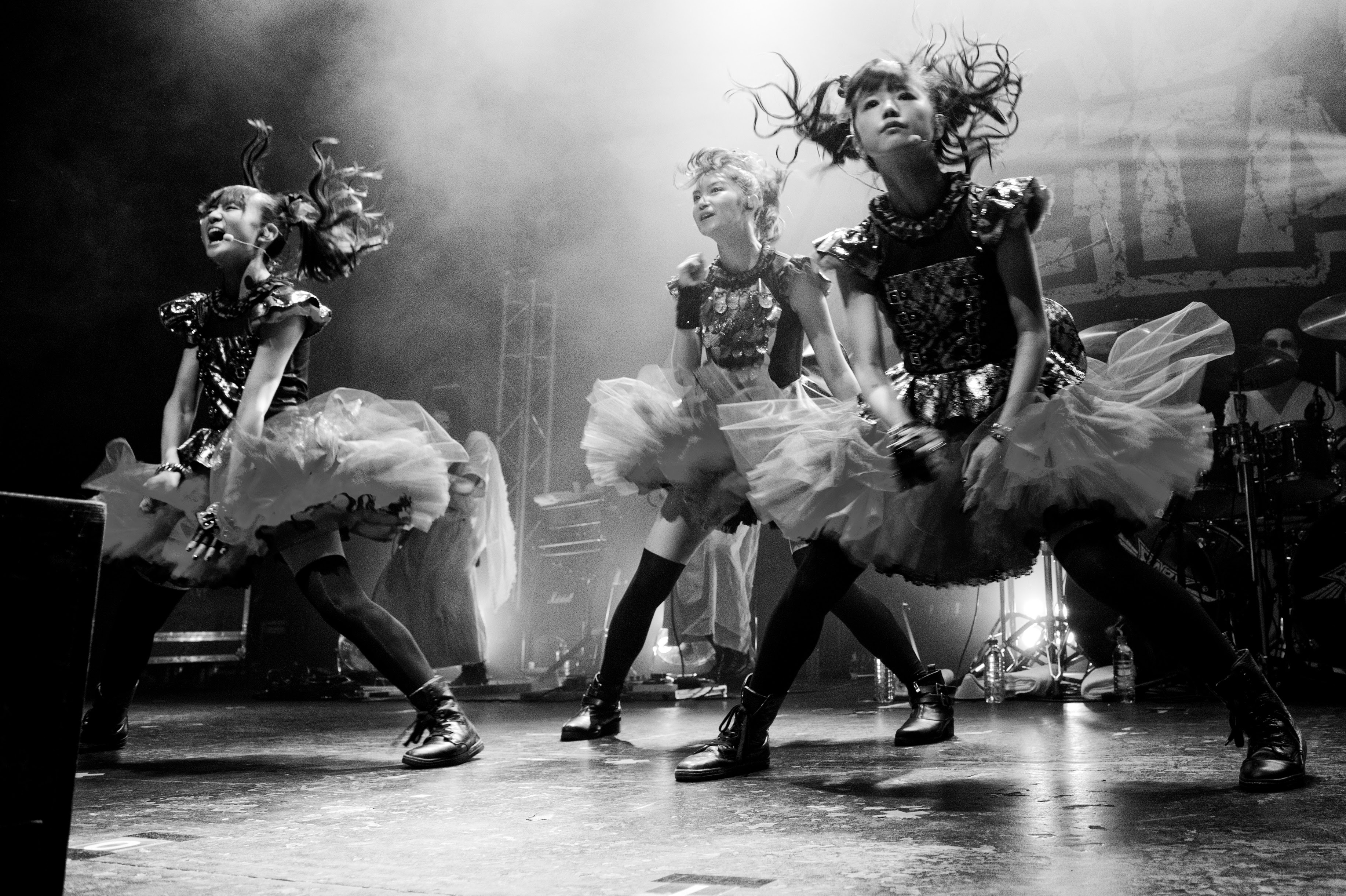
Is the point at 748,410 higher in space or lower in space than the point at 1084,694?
higher

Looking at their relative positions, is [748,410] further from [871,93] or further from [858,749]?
[858,749]

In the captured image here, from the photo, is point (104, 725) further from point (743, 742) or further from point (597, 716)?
point (743, 742)

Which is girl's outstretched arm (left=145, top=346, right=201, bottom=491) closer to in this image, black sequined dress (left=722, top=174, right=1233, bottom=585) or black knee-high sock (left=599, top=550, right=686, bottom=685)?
black knee-high sock (left=599, top=550, right=686, bottom=685)

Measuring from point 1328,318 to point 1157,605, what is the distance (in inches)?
170

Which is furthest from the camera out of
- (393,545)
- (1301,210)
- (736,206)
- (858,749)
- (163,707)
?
(393,545)

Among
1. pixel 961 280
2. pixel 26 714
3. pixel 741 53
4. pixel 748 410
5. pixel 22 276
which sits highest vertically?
pixel 741 53

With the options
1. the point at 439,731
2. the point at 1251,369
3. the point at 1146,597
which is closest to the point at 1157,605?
the point at 1146,597

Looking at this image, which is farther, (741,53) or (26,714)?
(741,53)

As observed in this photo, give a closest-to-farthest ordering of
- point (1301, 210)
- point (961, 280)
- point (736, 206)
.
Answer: point (961, 280) → point (736, 206) → point (1301, 210)

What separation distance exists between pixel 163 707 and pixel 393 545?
2.67m

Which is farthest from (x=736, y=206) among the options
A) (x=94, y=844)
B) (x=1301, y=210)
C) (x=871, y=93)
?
(x=1301, y=210)

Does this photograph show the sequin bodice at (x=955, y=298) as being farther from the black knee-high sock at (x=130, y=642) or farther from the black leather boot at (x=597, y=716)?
the black knee-high sock at (x=130, y=642)

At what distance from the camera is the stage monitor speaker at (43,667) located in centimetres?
86

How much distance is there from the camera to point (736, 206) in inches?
128
